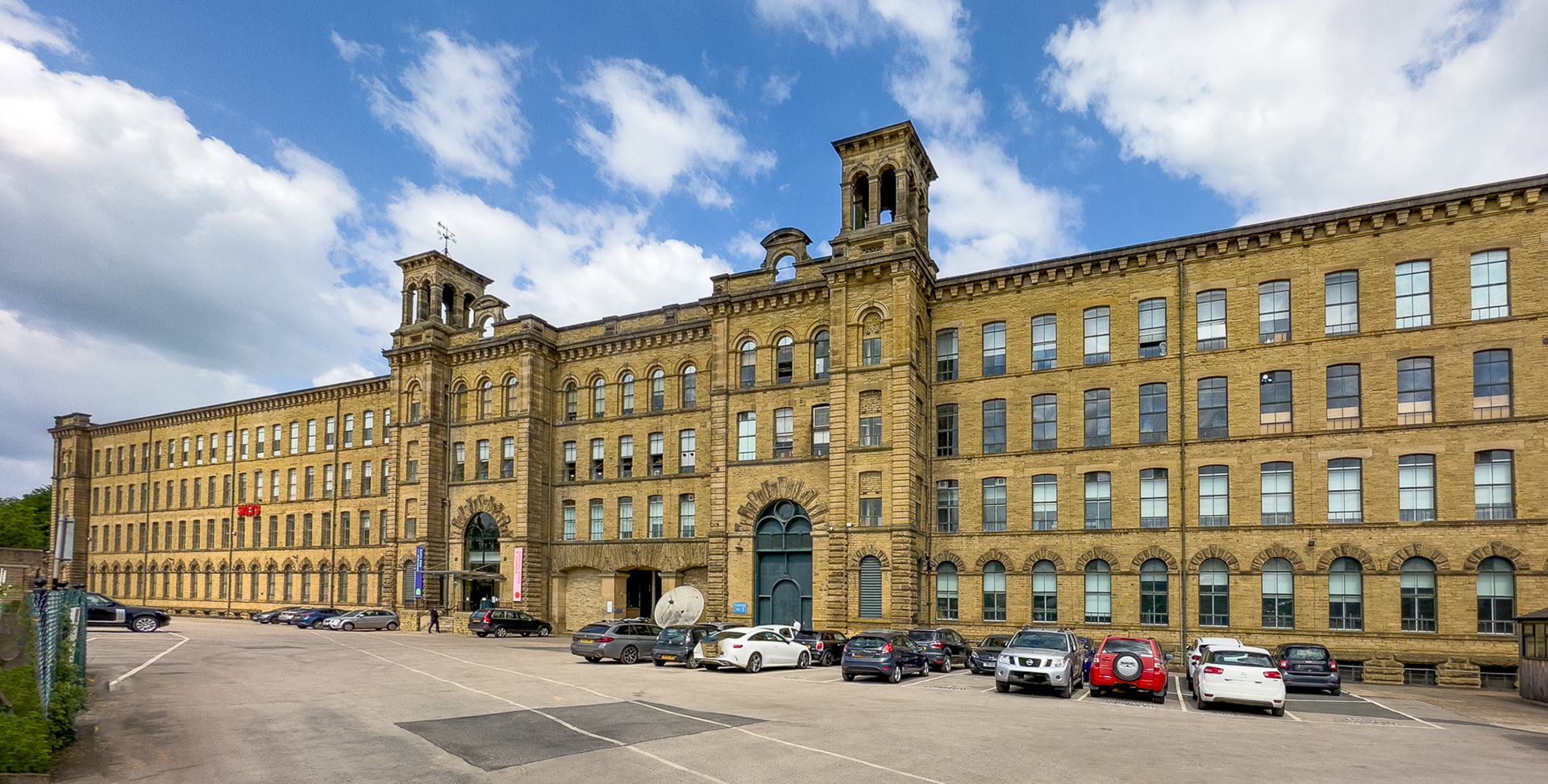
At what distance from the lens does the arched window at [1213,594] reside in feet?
110

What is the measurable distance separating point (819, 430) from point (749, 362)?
5213 mm

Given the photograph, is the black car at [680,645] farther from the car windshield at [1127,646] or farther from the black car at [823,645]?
the car windshield at [1127,646]

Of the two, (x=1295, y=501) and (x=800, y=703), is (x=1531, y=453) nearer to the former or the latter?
(x=1295, y=501)

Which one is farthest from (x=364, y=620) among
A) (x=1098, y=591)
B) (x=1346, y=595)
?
(x=1346, y=595)

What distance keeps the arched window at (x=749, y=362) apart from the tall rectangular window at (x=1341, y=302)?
23.0m

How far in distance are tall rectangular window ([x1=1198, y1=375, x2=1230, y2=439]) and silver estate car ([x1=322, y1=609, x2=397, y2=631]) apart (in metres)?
42.5

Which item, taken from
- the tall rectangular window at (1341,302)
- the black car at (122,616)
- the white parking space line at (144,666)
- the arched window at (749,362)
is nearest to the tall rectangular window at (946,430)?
the arched window at (749,362)

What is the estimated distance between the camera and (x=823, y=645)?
32625mm

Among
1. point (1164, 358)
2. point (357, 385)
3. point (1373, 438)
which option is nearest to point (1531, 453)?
point (1373, 438)

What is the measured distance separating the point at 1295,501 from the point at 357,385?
177 ft

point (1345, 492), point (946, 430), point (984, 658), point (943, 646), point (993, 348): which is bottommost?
point (943, 646)

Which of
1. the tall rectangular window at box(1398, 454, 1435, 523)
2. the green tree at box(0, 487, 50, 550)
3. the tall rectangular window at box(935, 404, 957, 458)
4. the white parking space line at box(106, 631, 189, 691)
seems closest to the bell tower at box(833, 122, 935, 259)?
the tall rectangular window at box(935, 404, 957, 458)

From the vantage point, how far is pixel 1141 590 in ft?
114

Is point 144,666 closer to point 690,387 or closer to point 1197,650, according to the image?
point 690,387
